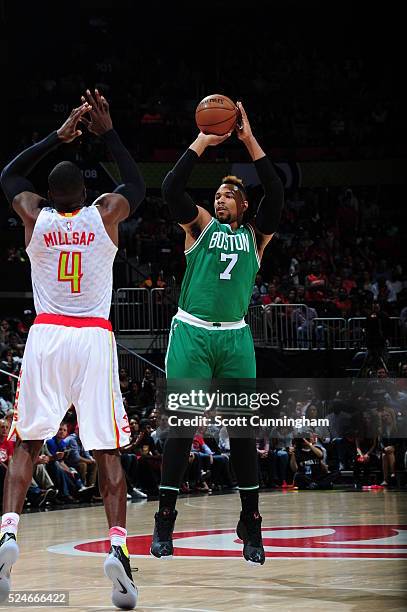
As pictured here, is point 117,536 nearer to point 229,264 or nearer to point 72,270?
point 72,270

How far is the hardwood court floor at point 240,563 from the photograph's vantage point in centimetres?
521

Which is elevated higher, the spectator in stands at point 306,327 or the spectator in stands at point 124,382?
the spectator in stands at point 306,327

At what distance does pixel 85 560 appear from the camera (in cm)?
721

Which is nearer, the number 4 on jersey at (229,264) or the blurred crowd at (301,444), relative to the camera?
the number 4 on jersey at (229,264)

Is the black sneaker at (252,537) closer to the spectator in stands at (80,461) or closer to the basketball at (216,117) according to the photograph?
the basketball at (216,117)

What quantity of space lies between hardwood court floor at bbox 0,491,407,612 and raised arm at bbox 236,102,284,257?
75.8 inches

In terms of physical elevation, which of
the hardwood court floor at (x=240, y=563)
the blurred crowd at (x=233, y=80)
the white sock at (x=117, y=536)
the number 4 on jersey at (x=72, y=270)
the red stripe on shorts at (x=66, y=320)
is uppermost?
the blurred crowd at (x=233, y=80)

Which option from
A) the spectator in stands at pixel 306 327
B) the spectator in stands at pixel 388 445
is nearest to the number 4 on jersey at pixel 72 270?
A: the spectator in stands at pixel 388 445

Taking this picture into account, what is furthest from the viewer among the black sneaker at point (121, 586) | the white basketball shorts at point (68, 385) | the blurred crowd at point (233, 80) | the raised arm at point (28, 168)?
the blurred crowd at point (233, 80)

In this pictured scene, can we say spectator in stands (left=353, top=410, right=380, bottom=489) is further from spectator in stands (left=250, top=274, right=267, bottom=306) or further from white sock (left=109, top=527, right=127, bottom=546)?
white sock (left=109, top=527, right=127, bottom=546)

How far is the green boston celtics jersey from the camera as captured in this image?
6.38 meters

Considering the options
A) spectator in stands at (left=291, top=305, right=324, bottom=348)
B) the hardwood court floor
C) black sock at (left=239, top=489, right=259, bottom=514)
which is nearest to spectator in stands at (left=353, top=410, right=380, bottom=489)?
spectator in stands at (left=291, top=305, right=324, bottom=348)

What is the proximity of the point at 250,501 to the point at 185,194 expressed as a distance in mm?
1788

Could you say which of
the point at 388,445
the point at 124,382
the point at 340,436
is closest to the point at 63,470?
the point at 124,382
